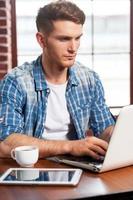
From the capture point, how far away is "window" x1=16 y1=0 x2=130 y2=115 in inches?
120

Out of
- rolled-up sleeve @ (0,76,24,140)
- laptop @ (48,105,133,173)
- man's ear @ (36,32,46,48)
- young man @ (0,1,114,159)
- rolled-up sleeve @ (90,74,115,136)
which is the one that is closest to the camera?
laptop @ (48,105,133,173)

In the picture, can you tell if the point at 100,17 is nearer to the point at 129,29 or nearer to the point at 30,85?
the point at 129,29

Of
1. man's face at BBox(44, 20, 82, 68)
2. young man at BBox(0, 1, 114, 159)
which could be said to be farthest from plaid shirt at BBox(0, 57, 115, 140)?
man's face at BBox(44, 20, 82, 68)

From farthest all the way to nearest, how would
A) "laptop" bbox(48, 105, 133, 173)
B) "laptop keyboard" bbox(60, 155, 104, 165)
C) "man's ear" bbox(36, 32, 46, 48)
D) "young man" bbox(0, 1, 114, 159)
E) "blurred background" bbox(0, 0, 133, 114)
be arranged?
"blurred background" bbox(0, 0, 133, 114), "man's ear" bbox(36, 32, 46, 48), "young man" bbox(0, 1, 114, 159), "laptop keyboard" bbox(60, 155, 104, 165), "laptop" bbox(48, 105, 133, 173)

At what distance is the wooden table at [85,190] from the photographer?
41.4 inches

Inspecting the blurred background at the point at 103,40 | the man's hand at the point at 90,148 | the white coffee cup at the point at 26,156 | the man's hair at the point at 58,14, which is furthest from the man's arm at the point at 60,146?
the blurred background at the point at 103,40

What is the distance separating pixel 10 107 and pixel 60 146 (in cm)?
31

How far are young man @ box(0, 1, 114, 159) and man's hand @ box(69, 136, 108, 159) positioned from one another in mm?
187

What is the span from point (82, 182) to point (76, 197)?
0.41 feet

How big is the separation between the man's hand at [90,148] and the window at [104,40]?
1.78 m

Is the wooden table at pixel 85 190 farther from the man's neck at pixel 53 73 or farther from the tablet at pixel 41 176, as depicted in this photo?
the man's neck at pixel 53 73

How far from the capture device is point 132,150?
1.29m

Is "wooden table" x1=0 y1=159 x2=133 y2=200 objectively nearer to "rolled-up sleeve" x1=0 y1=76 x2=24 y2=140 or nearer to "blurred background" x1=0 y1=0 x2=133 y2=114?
"rolled-up sleeve" x1=0 y1=76 x2=24 y2=140

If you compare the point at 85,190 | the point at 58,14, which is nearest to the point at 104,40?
the point at 58,14
